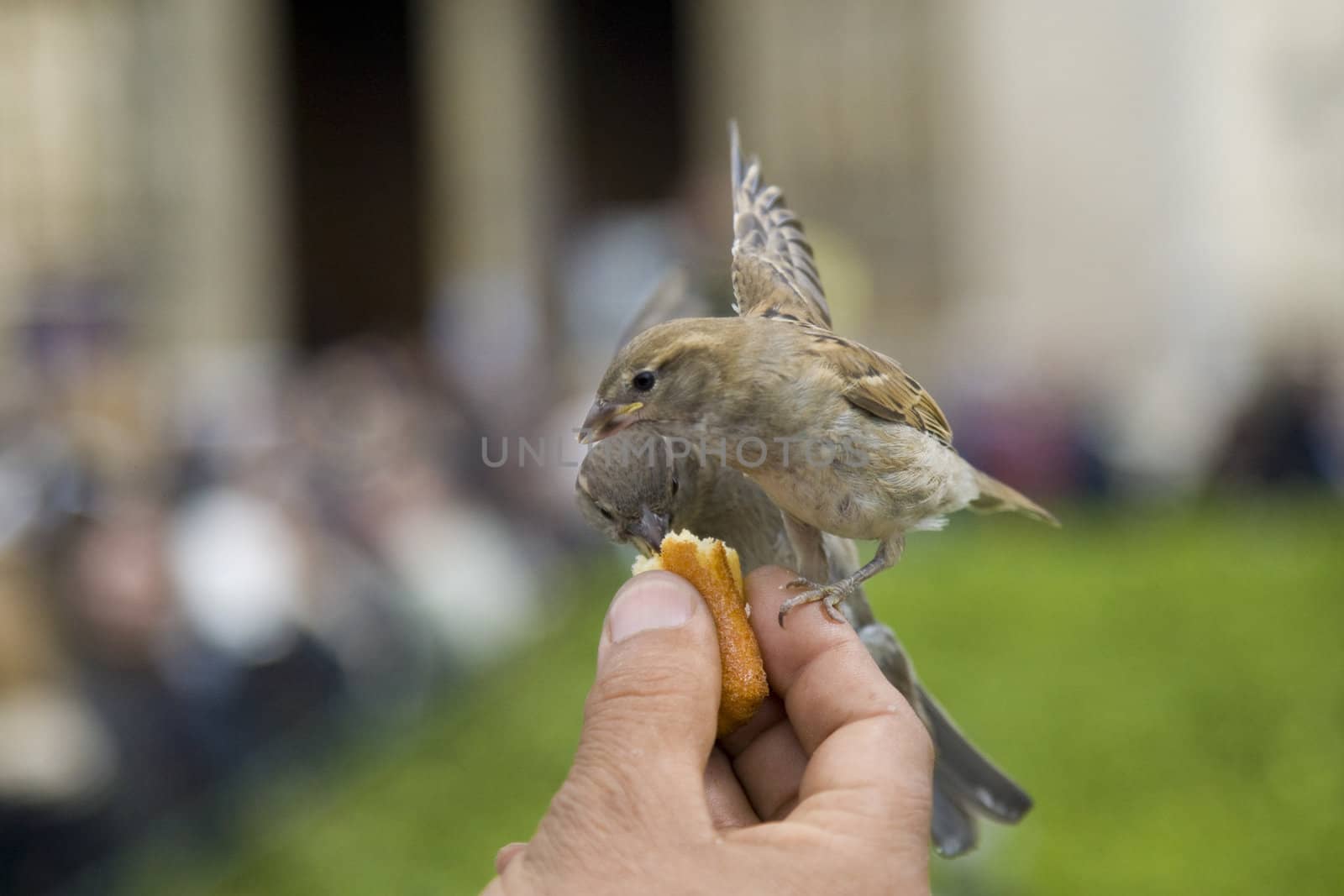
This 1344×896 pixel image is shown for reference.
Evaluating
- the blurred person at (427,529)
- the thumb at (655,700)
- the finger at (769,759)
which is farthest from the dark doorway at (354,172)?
the thumb at (655,700)

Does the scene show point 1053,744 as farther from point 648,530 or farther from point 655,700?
point 655,700

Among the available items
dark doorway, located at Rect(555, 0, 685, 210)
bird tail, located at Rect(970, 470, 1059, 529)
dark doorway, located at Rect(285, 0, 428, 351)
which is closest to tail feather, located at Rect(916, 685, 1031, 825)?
bird tail, located at Rect(970, 470, 1059, 529)

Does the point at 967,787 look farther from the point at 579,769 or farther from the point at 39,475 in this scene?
the point at 39,475

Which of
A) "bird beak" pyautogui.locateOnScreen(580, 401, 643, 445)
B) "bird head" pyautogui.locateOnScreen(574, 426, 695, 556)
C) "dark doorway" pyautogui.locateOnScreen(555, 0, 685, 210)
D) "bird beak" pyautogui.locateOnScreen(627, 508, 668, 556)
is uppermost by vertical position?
"dark doorway" pyautogui.locateOnScreen(555, 0, 685, 210)

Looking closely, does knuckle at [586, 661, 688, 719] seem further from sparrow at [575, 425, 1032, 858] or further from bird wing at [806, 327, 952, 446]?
bird wing at [806, 327, 952, 446]

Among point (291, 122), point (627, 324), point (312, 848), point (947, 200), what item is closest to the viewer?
point (627, 324)

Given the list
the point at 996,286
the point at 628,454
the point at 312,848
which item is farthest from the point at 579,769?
the point at 996,286

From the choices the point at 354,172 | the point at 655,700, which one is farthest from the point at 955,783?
the point at 354,172
